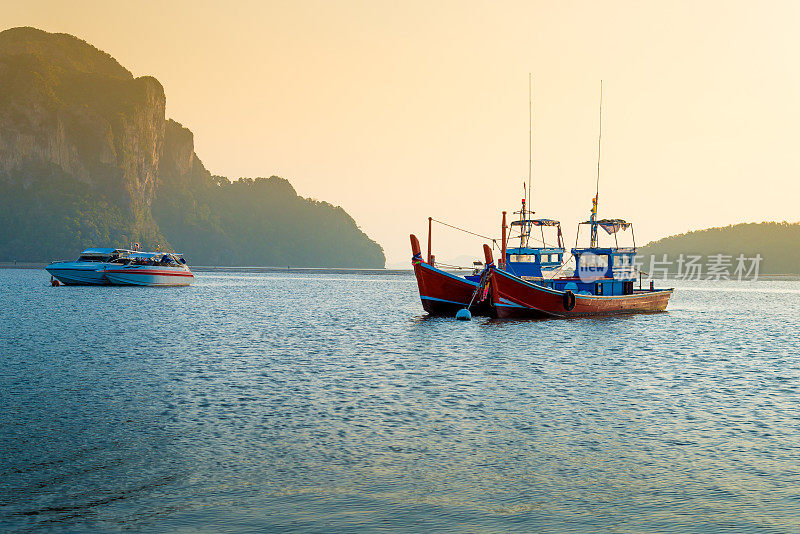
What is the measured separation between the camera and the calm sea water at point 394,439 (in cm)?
981

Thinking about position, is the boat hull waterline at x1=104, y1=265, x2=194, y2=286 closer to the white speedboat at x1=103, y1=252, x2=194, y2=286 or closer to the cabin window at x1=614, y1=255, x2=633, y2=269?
the white speedboat at x1=103, y1=252, x2=194, y2=286

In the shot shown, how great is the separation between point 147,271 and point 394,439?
296ft

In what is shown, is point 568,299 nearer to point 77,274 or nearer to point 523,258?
point 523,258

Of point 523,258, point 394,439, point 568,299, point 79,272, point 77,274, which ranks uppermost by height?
point 523,258

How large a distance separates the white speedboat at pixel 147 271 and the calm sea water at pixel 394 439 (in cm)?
6695

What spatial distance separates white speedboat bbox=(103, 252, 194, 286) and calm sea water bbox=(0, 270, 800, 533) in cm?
6695

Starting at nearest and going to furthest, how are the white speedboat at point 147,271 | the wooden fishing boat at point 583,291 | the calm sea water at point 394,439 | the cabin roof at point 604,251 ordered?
the calm sea water at point 394,439 < the wooden fishing boat at point 583,291 < the cabin roof at point 604,251 < the white speedboat at point 147,271

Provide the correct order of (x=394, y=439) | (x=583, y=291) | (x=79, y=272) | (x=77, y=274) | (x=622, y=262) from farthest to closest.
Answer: (x=77, y=274)
(x=79, y=272)
(x=622, y=262)
(x=583, y=291)
(x=394, y=439)

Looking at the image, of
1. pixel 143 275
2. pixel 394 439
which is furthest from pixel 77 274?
pixel 394 439

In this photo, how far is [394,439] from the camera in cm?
1427

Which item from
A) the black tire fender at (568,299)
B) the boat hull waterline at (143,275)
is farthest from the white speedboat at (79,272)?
the black tire fender at (568,299)

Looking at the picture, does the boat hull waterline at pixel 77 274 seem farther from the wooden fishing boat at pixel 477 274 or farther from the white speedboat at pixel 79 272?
the wooden fishing boat at pixel 477 274

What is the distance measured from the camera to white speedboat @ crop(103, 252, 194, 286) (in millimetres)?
95062

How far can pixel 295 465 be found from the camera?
12297mm
